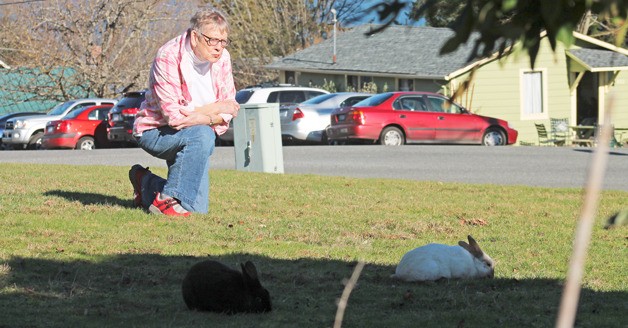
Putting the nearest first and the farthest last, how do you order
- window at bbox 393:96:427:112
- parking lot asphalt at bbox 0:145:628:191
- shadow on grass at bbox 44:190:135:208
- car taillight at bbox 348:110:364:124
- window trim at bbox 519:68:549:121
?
shadow on grass at bbox 44:190:135:208 < parking lot asphalt at bbox 0:145:628:191 < car taillight at bbox 348:110:364:124 < window at bbox 393:96:427:112 < window trim at bbox 519:68:549:121

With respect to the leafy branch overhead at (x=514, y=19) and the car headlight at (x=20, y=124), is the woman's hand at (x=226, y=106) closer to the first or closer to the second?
the leafy branch overhead at (x=514, y=19)

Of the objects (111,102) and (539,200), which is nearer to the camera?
(539,200)

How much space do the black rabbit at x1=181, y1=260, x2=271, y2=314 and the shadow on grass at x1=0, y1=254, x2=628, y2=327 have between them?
64mm

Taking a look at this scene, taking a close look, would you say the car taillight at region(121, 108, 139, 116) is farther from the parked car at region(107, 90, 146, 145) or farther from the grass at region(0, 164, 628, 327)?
the grass at region(0, 164, 628, 327)

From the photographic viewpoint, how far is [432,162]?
62.3ft

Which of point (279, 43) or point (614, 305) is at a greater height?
point (279, 43)

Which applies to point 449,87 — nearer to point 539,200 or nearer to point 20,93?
point 20,93

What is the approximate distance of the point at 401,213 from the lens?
997cm

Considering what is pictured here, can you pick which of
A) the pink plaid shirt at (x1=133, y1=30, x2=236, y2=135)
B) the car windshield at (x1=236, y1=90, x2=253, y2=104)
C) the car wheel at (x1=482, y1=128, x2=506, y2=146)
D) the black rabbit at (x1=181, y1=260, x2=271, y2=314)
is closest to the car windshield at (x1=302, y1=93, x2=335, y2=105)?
the car windshield at (x1=236, y1=90, x2=253, y2=104)

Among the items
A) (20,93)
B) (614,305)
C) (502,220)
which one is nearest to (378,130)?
(502,220)

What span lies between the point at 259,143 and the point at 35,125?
1781 cm

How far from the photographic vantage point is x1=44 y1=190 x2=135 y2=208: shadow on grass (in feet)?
33.8

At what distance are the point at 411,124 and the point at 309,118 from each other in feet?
9.42

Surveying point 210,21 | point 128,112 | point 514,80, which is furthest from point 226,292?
point 514,80
